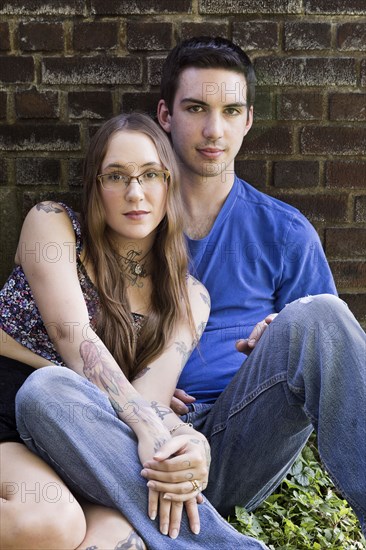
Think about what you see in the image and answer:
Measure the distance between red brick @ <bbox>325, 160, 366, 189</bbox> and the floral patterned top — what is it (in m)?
1.02

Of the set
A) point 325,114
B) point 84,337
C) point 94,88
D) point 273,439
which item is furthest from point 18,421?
point 325,114

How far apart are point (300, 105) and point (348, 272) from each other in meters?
0.66

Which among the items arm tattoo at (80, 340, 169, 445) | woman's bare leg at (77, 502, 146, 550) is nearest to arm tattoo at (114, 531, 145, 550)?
woman's bare leg at (77, 502, 146, 550)

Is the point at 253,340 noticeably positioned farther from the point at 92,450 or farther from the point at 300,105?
the point at 300,105

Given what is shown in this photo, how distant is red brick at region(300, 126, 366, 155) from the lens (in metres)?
2.94

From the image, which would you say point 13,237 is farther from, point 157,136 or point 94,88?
point 157,136

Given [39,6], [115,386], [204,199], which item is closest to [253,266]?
[204,199]

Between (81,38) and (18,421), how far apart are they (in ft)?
4.80

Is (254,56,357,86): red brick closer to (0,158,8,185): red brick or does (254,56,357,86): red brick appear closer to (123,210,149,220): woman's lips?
(123,210,149,220): woman's lips

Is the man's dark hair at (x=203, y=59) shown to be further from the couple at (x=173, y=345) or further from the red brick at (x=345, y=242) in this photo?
the red brick at (x=345, y=242)

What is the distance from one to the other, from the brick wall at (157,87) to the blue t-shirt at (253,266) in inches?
13.4

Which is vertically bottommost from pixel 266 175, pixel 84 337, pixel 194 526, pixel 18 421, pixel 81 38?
pixel 194 526

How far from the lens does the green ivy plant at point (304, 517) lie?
2.43m

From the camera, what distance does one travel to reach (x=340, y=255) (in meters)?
3.03
